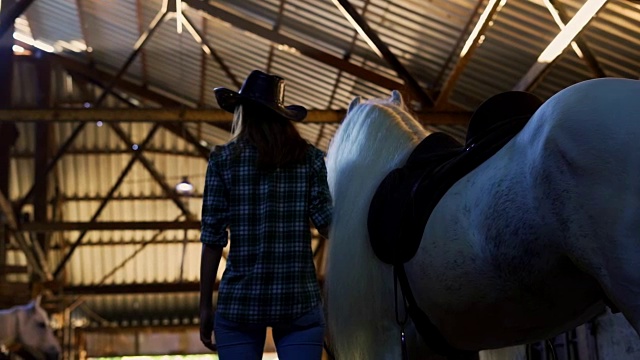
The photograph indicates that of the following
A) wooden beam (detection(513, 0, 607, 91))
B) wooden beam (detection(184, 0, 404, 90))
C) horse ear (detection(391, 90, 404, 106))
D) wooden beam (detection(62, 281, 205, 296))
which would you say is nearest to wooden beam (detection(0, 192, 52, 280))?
wooden beam (detection(62, 281, 205, 296))

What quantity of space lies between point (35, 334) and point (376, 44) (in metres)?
7.07

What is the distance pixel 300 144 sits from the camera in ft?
7.75

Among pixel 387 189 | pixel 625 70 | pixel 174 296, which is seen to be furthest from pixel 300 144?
pixel 174 296

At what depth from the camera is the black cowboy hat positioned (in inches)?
93.8

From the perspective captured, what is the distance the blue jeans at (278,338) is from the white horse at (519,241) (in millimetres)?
307

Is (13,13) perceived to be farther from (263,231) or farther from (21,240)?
(263,231)

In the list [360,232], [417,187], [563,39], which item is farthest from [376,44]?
[417,187]

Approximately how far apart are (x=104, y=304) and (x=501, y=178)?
2166 cm

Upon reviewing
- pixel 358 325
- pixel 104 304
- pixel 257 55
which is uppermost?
pixel 257 55

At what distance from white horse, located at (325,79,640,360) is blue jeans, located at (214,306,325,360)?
31 cm

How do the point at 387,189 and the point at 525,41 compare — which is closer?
the point at 387,189

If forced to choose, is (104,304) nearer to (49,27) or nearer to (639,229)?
(49,27)

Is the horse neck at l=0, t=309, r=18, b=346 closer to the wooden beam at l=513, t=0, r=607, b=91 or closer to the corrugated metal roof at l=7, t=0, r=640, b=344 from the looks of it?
the corrugated metal roof at l=7, t=0, r=640, b=344

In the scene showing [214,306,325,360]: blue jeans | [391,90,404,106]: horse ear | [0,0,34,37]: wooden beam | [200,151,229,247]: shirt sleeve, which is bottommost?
[214,306,325,360]: blue jeans
